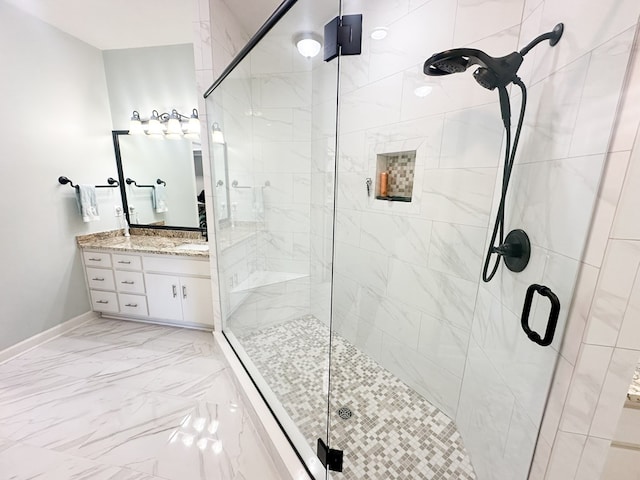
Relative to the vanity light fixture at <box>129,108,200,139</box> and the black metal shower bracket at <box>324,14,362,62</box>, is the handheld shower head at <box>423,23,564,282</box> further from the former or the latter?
the vanity light fixture at <box>129,108,200,139</box>

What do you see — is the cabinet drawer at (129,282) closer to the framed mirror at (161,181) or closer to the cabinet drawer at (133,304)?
the cabinet drawer at (133,304)

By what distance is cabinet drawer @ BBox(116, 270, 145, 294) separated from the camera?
89.1 inches

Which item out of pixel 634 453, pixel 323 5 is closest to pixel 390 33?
pixel 323 5

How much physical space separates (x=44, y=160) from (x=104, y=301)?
133 centimetres

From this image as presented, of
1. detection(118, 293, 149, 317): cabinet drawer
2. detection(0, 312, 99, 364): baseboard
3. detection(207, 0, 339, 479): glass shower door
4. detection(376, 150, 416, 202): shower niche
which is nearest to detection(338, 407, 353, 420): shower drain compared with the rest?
detection(207, 0, 339, 479): glass shower door

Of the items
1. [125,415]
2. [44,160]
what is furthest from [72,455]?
[44,160]

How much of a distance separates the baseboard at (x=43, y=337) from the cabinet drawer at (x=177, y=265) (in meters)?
0.89

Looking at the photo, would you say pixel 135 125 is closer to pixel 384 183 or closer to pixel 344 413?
pixel 384 183

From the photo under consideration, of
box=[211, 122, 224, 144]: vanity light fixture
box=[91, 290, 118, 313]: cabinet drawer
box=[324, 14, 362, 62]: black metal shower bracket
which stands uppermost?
box=[324, 14, 362, 62]: black metal shower bracket

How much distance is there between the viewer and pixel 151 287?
2.26m

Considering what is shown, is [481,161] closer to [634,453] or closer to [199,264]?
[634,453]

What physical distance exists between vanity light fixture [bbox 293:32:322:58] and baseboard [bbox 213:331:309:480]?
238 cm

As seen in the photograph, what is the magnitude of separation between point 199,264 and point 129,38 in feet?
6.95

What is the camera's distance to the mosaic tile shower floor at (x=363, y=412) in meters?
1.16
